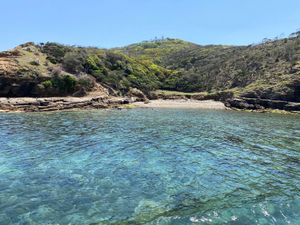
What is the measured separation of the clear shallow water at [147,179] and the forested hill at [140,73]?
42401 millimetres

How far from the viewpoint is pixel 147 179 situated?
660 inches

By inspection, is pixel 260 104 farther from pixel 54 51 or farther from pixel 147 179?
pixel 147 179

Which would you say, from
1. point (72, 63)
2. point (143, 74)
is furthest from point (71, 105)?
point (143, 74)

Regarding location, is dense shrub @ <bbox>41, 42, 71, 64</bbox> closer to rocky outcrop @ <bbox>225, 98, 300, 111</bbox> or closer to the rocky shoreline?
the rocky shoreline

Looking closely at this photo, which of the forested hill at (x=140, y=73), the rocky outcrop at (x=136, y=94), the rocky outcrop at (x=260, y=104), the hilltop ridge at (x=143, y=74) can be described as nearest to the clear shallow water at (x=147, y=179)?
the rocky outcrop at (x=260, y=104)

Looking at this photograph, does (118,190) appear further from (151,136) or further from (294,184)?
(151,136)

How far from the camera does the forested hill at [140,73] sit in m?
70.3

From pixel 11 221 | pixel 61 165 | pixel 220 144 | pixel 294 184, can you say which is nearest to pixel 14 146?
pixel 61 165

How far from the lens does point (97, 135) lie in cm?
3112

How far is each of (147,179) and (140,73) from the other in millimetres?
89803

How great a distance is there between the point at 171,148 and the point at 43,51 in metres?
72.0

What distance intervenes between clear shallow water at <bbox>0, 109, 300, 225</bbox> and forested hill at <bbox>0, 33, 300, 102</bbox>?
42.4 metres

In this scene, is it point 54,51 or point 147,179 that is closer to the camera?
point 147,179

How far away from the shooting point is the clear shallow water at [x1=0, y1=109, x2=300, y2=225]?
12.1 metres
